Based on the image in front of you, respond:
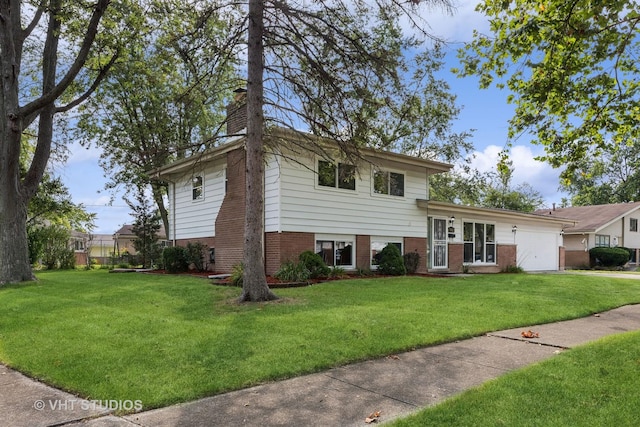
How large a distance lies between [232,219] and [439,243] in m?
9.33

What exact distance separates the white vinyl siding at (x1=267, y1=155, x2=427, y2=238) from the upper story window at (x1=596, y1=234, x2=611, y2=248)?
23381mm

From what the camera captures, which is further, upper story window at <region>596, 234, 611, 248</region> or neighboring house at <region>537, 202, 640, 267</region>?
upper story window at <region>596, 234, 611, 248</region>

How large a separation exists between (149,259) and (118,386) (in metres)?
22.0

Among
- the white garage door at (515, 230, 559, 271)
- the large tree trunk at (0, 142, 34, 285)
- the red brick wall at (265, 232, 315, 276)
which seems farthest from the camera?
the white garage door at (515, 230, 559, 271)

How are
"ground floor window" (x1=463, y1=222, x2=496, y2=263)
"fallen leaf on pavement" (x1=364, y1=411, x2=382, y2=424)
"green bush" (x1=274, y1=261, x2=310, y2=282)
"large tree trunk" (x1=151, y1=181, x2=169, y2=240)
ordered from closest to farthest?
1. "fallen leaf on pavement" (x1=364, y1=411, x2=382, y2=424)
2. "green bush" (x1=274, y1=261, x2=310, y2=282)
3. "ground floor window" (x1=463, y1=222, x2=496, y2=263)
4. "large tree trunk" (x1=151, y1=181, x2=169, y2=240)

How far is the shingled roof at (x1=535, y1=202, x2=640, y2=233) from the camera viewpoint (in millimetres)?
34250

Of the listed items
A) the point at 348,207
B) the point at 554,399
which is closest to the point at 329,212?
the point at 348,207

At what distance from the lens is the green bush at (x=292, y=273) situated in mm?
13289

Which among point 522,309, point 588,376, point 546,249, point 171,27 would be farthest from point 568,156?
point 546,249

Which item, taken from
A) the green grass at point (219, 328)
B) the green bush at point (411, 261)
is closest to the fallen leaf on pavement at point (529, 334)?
the green grass at point (219, 328)

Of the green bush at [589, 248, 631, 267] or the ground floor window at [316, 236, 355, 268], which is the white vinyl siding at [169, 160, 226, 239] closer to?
the ground floor window at [316, 236, 355, 268]

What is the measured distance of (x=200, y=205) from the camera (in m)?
18.5

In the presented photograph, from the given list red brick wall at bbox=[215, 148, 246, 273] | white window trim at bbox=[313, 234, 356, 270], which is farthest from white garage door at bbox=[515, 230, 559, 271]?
red brick wall at bbox=[215, 148, 246, 273]

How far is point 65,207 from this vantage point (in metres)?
27.2
